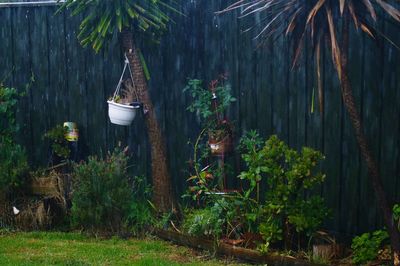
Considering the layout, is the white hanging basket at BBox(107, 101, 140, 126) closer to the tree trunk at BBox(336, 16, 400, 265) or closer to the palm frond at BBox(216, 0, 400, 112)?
the palm frond at BBox(216, 0, 400, 112)

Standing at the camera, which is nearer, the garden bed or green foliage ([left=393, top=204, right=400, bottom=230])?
green foliage ([left=393, top=204, right=400, bottom=230])

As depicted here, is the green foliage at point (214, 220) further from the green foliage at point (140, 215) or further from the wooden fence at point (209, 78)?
the wooden fence at point (209, 78)

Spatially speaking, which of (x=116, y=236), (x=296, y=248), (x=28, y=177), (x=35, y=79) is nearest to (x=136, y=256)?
(x=116, y=236)

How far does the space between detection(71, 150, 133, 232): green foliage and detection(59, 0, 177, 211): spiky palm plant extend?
13.6 inches

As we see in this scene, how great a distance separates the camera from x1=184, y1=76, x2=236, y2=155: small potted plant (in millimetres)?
6078

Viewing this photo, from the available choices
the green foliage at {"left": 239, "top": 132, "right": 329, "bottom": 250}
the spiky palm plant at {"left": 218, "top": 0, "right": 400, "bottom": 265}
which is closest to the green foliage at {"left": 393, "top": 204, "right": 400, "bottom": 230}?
the spiky palm plant at {"left": 218, "top": 0, "right": 400, "bottom": 265}

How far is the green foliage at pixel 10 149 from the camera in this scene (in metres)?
6.69

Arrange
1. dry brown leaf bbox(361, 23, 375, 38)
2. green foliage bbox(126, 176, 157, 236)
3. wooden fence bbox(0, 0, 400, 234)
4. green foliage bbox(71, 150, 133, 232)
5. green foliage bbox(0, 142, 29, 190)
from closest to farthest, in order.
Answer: dry brown leaf bbox(361, 23, 375, 38) < wooden fence bbox(0, 0, 400, 234) < green foliage bbox(71, 150, 133, 232) < green foliage bbox(126, 176, 157, 236) < green foliage bbox(0, 142, 29, 190)

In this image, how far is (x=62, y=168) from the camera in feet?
23.9

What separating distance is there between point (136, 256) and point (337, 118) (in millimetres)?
2023

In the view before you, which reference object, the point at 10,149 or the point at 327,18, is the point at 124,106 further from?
the point at 327,18

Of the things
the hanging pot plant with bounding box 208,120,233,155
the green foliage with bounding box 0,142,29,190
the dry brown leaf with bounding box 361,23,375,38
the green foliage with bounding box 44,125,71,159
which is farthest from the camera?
the green foliage with bounding box 44,125,71,159

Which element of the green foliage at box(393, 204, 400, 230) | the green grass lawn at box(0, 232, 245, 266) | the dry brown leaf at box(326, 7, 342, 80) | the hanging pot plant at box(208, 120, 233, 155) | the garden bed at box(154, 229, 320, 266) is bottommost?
the green grass lawn at box(0, 232, 245, 266)

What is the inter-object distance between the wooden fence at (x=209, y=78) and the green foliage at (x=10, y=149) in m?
0.20
